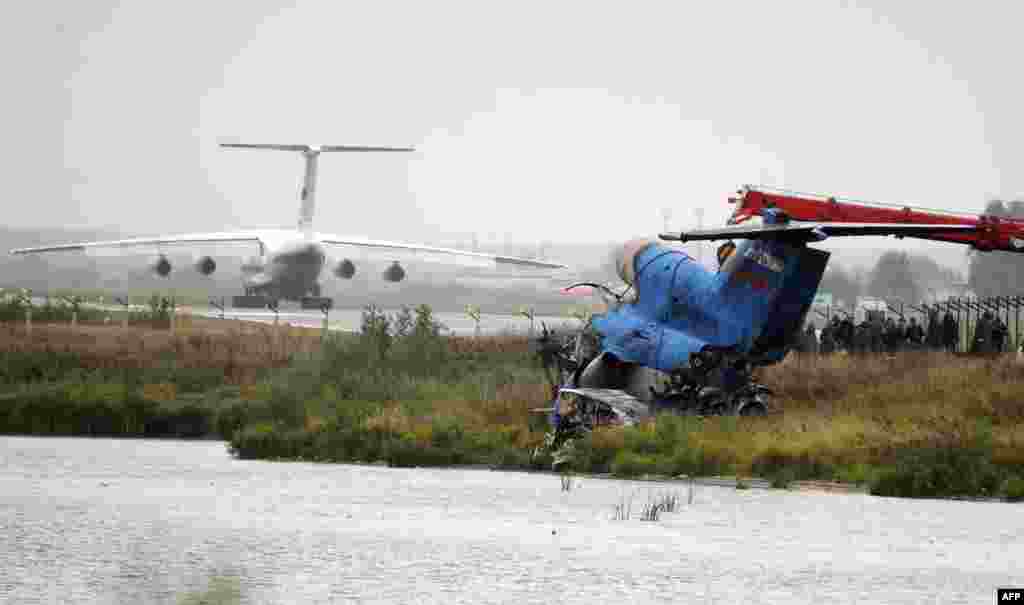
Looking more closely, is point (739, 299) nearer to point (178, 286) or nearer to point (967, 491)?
point (967, 491)

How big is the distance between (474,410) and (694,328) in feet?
15.8

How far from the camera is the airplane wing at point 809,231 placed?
2934cm

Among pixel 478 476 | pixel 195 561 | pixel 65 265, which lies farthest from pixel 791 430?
pixel 65 265

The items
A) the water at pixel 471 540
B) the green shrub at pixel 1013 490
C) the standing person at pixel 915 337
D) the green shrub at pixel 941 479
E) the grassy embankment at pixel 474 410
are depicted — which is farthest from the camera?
the standing person at pixel 915 337

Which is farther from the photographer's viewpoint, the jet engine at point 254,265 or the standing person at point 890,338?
the jet engine at point 254,265

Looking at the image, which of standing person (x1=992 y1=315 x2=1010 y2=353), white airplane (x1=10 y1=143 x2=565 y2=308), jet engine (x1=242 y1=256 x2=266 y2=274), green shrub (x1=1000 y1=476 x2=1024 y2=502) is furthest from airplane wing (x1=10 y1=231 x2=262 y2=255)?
green shrub (x1=1000 y1=476 x2=1024 y2=502)

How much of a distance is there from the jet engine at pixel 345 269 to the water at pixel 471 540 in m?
59.7

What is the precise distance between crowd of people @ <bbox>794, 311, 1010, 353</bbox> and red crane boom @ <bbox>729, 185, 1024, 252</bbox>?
8.20 meters

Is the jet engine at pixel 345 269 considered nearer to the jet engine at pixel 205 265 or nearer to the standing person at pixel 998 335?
the jet engine at pixel 205 265

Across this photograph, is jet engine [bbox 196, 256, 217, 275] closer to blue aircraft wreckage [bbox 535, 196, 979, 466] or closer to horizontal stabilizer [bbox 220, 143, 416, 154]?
horizontal stabilizer [bbox 220, 143, 416, 154]

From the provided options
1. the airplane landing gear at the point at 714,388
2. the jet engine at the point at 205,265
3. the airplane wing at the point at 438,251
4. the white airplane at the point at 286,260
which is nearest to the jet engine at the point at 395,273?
the white airplane at the point at 286,260

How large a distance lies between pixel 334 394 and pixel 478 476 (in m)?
6.71

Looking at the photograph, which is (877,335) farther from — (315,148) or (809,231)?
(315,148)

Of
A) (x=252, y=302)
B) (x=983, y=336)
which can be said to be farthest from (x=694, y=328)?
(x=252, y=302)
